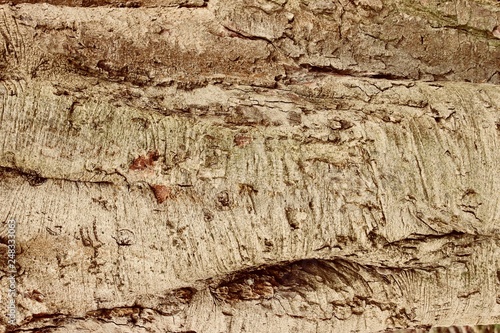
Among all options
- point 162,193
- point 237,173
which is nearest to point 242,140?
point 237,173

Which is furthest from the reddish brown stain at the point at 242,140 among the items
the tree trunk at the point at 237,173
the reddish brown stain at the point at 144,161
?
the reddish brown stain at the point at 144,161

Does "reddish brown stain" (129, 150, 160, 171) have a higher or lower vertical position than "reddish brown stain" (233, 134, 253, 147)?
lower

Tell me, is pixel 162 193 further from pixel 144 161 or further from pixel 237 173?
pixel 237 173

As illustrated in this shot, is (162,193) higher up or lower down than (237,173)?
lower down

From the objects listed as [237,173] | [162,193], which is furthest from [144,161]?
[237,173]

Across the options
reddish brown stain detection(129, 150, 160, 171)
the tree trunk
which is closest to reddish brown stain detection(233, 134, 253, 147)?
the tree trunk

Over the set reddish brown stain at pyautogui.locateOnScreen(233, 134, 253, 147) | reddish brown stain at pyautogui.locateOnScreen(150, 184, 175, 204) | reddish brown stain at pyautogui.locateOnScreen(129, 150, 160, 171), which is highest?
reddish brown stain at pyautogui.locateOnScreen(233, 134, 253, 147)

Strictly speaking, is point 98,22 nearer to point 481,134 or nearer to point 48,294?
point 48,294

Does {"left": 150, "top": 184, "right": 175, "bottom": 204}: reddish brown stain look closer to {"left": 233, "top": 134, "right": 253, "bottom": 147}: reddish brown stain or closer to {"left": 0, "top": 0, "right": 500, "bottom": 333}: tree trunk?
{"left": 0, "top": 0, "right": 500, "bottom": 333}: tree trunk

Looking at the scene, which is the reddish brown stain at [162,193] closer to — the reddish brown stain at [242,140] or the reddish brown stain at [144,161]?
the reddish brown stain at [144,161]
